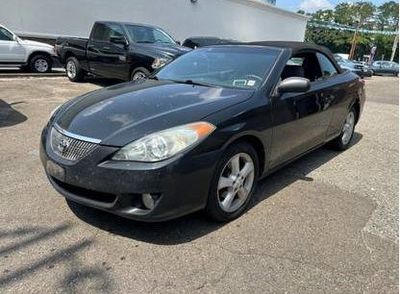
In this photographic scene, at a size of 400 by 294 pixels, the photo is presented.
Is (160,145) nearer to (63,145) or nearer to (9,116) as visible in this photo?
(63,145)

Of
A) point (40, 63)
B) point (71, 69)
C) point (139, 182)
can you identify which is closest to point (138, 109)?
point (139, 182)

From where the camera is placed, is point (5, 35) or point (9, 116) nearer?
point (9, 116)

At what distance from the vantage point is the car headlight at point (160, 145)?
324cm

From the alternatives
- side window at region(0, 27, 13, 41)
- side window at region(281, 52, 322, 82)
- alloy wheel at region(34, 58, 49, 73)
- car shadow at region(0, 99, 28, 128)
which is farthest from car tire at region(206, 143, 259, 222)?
alloy wheel at region(34, 58, 49, 73)

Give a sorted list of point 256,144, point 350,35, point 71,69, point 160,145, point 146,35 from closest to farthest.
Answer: point 160,145 → point 256,144 → point 146,35 → point 71,69 → point 350,35

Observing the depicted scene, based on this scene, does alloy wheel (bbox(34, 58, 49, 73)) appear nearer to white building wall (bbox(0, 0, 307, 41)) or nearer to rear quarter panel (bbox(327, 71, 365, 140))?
white building wall (bbox(0, 0, 307, 41))

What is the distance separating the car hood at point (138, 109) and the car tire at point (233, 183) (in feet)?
1.39

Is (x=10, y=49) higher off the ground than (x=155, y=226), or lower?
higher

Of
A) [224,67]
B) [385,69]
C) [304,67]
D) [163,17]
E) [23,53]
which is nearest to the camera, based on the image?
[224,67]

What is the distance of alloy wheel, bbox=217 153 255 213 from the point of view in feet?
12.3

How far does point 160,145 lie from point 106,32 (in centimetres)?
860

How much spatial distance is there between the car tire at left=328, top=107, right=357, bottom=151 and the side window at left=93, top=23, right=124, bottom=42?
623 centimetres

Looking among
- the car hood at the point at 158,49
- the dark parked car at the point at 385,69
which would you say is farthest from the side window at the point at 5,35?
the dark parked car at the point at 385,69

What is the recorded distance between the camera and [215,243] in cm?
351
